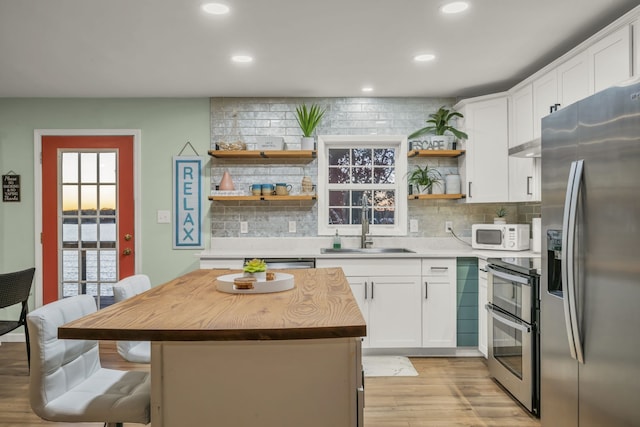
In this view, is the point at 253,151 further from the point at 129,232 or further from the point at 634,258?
the point at 634,258

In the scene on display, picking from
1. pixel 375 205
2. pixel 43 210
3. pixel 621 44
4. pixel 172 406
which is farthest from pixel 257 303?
pixel 43 210

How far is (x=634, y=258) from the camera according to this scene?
59.6 inches

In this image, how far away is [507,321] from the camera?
2.86 metres

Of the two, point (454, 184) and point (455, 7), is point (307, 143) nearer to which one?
point (454, 184)

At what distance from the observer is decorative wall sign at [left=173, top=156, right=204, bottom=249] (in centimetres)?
429

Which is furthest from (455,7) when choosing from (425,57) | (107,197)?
(107,197)

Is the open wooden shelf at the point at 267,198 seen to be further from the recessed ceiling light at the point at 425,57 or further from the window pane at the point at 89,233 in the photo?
the recessed ceiling light at the point at 425,57

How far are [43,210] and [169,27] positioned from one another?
263 cm

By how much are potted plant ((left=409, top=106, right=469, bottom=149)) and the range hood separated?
2.29ft

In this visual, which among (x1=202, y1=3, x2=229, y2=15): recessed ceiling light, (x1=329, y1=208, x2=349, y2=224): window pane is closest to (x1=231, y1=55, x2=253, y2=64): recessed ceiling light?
(x1=202, y1=3, x2=229, y2=15): recessed ceiling light

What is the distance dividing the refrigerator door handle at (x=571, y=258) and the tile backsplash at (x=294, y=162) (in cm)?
248

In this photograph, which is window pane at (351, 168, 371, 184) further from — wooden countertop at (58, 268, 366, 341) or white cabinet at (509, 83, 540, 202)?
wooden countertop at (58, 268, 366, 341)

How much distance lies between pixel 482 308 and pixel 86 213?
381 centimetres

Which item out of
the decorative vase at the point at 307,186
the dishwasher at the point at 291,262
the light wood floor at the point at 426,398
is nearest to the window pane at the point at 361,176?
the decorative vase at the point at 307,186
